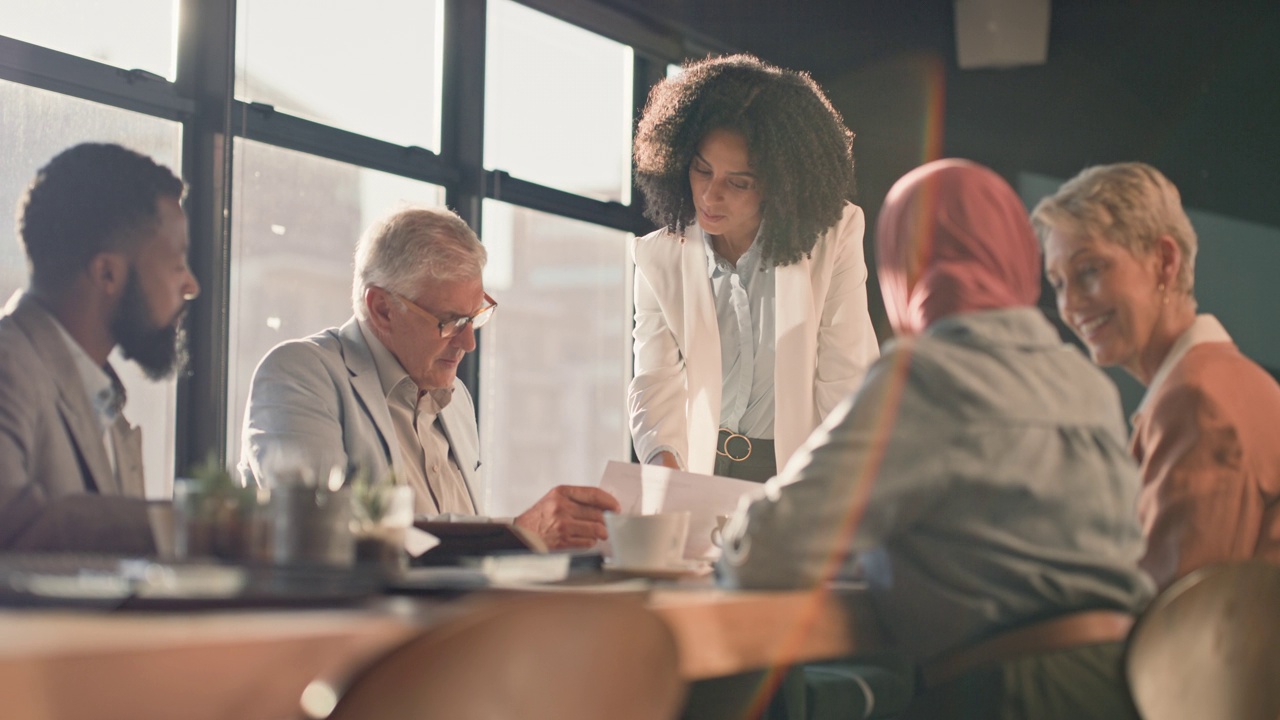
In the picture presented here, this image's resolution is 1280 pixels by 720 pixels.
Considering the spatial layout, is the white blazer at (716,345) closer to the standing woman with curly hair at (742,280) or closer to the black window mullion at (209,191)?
the standing woman with curly hair at (742,280)

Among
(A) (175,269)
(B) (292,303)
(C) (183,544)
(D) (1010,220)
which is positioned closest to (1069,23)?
(B) (292,303)

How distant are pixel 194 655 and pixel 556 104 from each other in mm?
4301

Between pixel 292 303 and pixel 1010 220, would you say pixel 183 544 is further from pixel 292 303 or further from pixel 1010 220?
pixel 292 303

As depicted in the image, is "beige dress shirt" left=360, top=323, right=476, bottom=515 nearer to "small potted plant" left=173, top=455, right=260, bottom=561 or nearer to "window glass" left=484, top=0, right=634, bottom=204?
"small potted plant" left=173, top=455, right=260, bottom=561

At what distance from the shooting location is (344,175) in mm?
4012

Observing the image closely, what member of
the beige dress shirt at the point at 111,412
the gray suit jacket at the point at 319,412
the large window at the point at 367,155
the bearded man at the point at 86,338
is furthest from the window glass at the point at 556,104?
the beige dress shirt at the point at 111,412

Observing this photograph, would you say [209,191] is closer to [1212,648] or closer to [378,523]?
[378,523]

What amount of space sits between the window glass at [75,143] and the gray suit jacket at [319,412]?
0.55ft

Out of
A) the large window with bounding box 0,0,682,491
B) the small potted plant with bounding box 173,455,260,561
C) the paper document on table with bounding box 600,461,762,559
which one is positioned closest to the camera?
the small potted plant with bounding box 173,455,260,561

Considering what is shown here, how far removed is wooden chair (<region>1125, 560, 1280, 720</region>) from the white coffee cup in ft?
1.91

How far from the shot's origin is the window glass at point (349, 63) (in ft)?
12.3

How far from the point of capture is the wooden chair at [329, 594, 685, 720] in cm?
76

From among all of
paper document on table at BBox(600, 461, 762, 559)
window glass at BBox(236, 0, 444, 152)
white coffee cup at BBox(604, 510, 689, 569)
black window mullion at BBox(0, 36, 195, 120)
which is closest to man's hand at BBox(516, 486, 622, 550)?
paper document on table at BBox(600, 461, 762, 559)

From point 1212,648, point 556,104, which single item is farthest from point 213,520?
point 556,104
